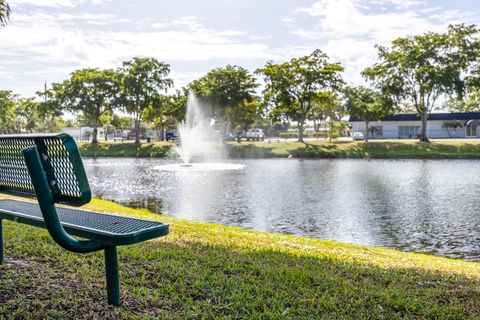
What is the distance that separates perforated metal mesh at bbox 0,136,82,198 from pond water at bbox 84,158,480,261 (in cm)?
817

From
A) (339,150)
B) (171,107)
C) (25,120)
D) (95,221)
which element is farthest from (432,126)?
(95,221)

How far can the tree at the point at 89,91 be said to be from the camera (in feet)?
187

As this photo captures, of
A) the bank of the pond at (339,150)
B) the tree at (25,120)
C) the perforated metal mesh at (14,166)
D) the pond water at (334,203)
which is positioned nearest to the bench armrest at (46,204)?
the perforated metal mesh at (14,166)

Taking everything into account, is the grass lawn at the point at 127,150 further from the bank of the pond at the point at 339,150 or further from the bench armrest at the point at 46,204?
the bench armrest at the point at 46,204

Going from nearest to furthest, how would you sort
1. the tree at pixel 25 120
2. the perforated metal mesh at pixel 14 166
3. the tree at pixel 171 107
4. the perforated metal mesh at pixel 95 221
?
the perforated metal mesh at pixel 95 221 < the perforated metal mesh at pixel 14 166 < the tree at pixel 171 107 < the tree at pixel 25 120

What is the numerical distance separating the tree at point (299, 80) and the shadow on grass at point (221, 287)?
152 feet

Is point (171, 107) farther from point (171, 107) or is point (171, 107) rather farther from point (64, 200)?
point (64, 200)

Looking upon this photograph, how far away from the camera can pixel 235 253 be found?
5266mm

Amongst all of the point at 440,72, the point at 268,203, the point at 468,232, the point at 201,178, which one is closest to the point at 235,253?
the point at 468,232

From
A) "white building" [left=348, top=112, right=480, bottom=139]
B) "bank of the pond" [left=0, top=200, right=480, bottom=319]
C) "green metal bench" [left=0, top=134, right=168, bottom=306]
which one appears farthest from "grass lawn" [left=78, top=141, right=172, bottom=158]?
"green metal bench" [left=0, top=134, right=168, bottom=306]

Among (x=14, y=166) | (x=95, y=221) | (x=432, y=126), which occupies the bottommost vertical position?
(x=95, y=221)

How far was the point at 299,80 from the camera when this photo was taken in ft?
165

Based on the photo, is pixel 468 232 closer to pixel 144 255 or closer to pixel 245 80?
pixel 144 255

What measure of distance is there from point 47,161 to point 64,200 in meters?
0.31
